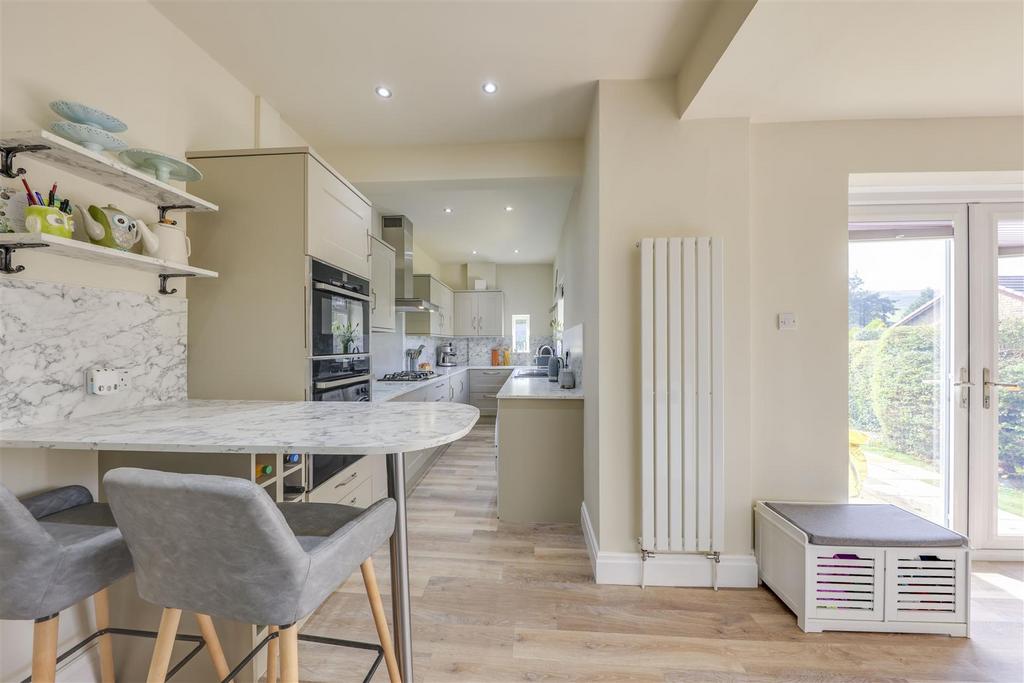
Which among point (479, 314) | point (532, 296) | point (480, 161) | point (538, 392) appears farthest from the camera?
point (532, 296)

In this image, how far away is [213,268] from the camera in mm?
1934

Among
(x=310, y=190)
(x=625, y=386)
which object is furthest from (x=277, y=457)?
(x=625, y=386)

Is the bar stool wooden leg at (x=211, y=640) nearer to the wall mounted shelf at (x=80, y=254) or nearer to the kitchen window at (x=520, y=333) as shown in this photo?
the wall mounted shelf at (x=80, y=254)

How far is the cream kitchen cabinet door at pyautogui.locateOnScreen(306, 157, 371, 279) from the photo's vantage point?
194 cm

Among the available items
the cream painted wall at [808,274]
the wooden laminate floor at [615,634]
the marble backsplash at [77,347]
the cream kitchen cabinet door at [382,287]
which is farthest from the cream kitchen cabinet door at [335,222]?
the cream painted wall at [808,274]

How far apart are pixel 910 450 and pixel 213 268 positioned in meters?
4.02

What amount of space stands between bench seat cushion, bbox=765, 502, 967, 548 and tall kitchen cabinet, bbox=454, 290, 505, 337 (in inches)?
203

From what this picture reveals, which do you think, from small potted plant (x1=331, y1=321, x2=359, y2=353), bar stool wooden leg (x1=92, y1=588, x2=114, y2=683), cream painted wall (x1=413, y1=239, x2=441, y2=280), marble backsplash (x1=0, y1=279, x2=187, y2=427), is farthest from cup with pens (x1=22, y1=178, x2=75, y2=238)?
cream painted wall (x1=413, y1=239, x2=441, y2=280)

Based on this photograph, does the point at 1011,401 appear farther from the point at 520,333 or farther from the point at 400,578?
the point at 520,333

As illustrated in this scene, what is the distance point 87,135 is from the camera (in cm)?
134

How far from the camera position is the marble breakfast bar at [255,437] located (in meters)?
1.02

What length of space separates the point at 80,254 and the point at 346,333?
1.08m

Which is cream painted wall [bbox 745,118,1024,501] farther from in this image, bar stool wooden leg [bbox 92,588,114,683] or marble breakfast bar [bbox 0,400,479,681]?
bar stool wooden leg [bbox 92,588,114,683]

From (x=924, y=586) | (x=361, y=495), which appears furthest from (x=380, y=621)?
(x=924, y=586)
